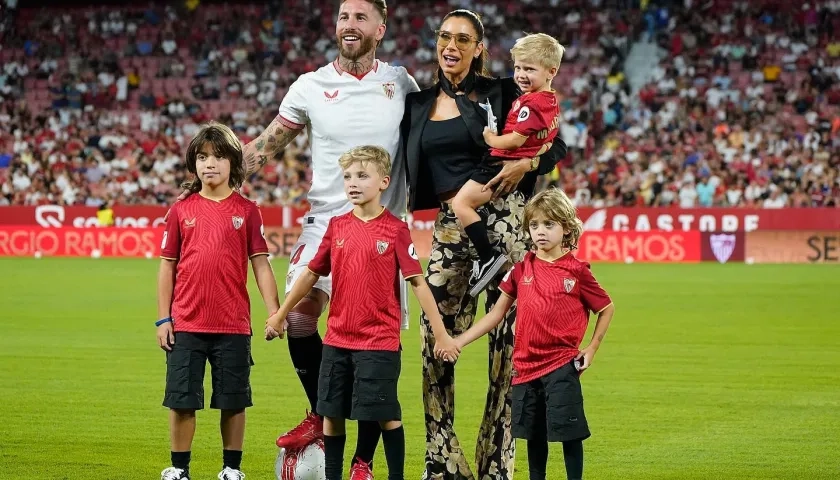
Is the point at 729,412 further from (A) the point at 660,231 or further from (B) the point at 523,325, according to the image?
(A) the point at 660,231

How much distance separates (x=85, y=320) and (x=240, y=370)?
395 inches

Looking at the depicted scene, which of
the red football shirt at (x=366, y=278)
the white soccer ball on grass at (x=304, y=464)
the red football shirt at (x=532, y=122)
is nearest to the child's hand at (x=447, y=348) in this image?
the red football shirt at (x=366, y=278)

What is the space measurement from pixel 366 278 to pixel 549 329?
89cm

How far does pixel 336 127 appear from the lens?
6730 mm

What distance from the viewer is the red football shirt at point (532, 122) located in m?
6.21

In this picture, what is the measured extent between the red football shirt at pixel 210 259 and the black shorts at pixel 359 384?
0.56 meters

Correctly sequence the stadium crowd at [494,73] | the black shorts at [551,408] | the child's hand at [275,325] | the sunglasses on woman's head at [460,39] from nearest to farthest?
the black shorts at [551,408] → the child's hand at [275,325] → the sunglasses on woman's head at [460,39] → the stadium crowd at [494,73]

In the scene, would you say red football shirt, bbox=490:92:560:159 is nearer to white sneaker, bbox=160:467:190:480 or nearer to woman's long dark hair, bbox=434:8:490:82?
woman's long dark hair, bbox=434:8:490:82

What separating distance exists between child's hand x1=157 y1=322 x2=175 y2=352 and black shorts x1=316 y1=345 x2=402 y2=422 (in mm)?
786

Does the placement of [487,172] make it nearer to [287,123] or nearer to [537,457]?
[287,123]

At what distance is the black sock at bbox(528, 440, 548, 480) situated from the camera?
19.6 feet

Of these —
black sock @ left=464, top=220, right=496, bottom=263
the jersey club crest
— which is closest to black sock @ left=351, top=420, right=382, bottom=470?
black sock @ left=464, top=220, right=496, bottom=263

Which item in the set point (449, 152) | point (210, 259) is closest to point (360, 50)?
point (449, 152)

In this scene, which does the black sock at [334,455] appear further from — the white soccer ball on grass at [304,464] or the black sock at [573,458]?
the black sock at [573,458]
